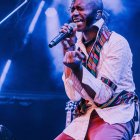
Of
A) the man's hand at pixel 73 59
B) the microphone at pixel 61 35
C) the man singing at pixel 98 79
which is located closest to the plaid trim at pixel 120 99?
the man singing at pixel 98 79

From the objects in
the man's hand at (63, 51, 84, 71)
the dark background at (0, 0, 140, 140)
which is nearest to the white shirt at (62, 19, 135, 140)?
the man's hand at (63, 51, 84, 71)

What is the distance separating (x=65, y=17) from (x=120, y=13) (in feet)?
2.76

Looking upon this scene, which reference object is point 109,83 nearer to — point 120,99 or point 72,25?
point 120,99

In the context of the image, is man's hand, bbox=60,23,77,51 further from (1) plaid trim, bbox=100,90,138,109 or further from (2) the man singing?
(1) plaid trim, bbox=100,90,138,109

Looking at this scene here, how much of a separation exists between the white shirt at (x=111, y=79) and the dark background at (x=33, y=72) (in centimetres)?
315

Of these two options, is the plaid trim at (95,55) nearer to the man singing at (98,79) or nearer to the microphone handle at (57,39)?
the man singing at (98,79)

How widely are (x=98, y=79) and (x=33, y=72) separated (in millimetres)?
3714

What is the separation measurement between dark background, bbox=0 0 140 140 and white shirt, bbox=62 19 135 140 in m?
3.15

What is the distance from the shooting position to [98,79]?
2.26m

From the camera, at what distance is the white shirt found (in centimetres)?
222

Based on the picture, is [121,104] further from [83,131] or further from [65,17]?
Result: [65,17]

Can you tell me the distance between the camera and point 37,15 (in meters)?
5.78

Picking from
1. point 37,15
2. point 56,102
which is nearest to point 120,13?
point 37,15

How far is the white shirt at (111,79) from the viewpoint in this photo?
7.29ft
